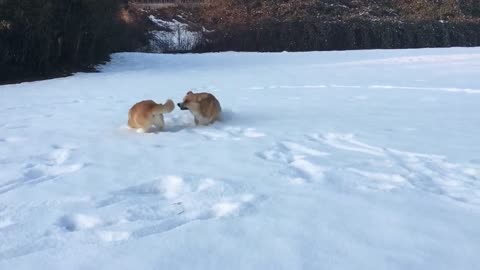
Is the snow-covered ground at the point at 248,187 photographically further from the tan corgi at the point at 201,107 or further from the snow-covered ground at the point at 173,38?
the snow-covered ground at the point at 173,38

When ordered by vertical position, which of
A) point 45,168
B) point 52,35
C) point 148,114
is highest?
point 52,35

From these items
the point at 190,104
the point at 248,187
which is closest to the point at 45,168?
the point at 248,187

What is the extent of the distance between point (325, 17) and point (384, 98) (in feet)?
46.6

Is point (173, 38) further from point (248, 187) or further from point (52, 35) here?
point (248, 187)

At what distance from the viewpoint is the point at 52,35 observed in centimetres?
1030

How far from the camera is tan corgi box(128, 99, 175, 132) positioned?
14.4 ft

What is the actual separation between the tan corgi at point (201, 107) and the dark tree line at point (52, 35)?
6075 millimetres

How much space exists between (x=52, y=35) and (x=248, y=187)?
8579 millimetres

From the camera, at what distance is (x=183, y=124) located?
4.83 m

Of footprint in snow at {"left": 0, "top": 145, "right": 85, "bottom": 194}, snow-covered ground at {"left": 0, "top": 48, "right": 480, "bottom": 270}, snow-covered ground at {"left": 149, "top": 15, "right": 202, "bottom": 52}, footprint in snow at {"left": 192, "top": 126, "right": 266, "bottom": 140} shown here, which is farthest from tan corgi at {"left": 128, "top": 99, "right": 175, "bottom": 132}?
snow-covered ground at {"left": 149, "top": 15, "right": 202, "bottom": 52}

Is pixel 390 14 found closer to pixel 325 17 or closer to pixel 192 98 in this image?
pixel 325 17

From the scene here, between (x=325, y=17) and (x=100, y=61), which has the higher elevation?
(x=325, y=17)

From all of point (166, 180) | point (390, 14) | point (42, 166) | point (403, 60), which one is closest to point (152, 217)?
point (166, 180)

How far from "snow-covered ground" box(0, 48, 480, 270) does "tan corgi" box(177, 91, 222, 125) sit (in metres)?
0.15
